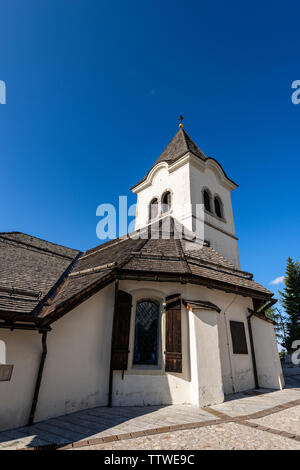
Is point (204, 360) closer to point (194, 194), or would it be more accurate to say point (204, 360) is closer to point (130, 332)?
point (130, 332)

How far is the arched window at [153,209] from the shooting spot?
56.1 feet

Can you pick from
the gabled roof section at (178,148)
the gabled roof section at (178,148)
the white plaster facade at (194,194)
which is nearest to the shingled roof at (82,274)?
the white plaster facade at (194,194)

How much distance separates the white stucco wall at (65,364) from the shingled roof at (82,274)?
1.85ft

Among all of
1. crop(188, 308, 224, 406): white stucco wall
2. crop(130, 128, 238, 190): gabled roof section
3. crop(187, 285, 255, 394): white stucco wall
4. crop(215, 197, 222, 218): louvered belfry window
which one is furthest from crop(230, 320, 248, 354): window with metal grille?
crop(130, 128, 238, 190): gabled roof section

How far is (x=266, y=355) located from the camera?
956 cm

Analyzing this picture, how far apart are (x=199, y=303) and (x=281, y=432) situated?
384 cm

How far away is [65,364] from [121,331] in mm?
1687

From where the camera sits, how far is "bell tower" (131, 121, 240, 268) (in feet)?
48.5

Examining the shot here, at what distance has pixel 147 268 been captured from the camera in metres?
7.86

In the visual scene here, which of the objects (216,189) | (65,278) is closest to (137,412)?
(65,278)

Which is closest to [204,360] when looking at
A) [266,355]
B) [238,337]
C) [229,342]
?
[229,342]

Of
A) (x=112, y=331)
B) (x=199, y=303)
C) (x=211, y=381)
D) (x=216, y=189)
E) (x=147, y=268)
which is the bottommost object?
(x=211, y=381)

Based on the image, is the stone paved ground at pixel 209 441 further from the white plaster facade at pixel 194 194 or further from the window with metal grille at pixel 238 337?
the white plaster facade at pixel 194 194
